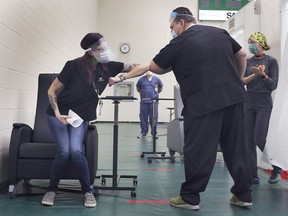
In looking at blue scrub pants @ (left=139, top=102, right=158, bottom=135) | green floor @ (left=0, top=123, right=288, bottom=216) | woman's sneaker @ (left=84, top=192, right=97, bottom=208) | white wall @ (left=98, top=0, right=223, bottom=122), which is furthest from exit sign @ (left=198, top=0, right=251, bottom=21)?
woman's sneaker @ (left=84, top=192, right=97, bottom=208)

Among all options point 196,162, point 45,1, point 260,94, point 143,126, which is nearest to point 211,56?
point 196,162

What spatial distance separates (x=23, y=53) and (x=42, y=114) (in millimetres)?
598

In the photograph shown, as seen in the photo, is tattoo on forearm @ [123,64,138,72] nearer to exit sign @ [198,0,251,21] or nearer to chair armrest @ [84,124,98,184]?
chair armrest @ [84,124,98,184]

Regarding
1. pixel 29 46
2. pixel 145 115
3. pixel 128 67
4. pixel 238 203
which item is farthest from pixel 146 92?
pixel 238 203

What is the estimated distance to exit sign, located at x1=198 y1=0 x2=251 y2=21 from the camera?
35.3ft

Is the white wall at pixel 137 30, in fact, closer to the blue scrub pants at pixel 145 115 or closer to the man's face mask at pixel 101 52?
the blue scrub pants at pixel 145 115

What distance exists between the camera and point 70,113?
8.01ft

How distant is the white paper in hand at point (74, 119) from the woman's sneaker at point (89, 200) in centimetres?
51

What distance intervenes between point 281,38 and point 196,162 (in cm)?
224

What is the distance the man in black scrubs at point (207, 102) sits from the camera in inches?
87.0

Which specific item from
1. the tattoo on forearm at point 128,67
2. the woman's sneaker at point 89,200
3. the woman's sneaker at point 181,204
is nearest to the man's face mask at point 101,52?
the tattoo on forearm at point 128,67

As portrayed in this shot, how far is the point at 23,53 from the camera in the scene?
10.1 feet

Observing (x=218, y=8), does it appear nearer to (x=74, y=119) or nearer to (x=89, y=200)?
(x=74, y=119)

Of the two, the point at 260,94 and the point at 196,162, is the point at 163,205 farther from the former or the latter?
the point at 260,94
